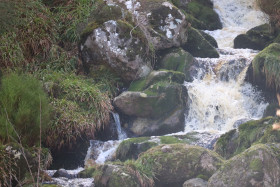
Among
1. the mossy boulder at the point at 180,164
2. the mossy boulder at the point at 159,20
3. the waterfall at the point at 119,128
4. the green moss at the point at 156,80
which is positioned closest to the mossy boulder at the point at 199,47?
the mossy boulder at the point at 159,20

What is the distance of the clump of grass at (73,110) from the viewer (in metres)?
7.44

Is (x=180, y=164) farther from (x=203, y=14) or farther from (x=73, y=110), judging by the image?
(x=203, y=14)

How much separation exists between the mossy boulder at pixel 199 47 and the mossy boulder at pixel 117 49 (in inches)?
82.2

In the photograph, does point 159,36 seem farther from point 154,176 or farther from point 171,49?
point 154,176

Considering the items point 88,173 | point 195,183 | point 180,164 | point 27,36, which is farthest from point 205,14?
point 195,183

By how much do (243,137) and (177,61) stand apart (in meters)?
3.38

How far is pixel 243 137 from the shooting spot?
287 inches

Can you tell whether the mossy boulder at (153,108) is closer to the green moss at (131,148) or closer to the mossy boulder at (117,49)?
the mossy boulder at (117,49)

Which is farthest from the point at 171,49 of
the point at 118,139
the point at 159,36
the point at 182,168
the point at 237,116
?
the point at 182,168

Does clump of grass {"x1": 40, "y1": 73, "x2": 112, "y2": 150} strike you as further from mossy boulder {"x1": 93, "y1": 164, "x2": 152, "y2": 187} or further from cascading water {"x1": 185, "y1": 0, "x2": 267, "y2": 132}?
cascading water {"x1": 185, "y1": 0, "x2": 267, "y2": 132}

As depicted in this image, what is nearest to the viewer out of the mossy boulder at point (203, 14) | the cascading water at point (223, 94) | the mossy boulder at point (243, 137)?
the mossy boulder at point (243, 137)

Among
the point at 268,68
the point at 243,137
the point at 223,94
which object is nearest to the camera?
the point at 243,137

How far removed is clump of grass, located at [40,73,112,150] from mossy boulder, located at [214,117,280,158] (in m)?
2.25

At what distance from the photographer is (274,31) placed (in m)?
12.1
